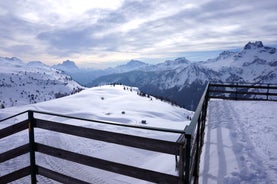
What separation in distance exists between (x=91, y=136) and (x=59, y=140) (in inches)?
759

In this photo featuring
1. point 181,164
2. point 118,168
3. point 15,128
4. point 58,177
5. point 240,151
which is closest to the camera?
point 181,164

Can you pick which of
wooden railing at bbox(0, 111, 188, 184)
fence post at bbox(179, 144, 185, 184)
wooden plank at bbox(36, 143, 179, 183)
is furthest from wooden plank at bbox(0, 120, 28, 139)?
fence post at bbox(179, 144, 185, 184)

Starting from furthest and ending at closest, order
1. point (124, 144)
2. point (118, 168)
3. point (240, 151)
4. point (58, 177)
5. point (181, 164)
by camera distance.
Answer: point (240, 151)
point (58, 177)
point (118, 168)
point (124, 144)
point (181, 164)

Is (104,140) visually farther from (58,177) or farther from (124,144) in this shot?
(58,177)

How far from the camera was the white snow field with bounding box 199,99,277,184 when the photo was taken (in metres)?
5.14

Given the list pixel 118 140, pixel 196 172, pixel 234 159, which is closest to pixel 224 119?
pixel 234 159

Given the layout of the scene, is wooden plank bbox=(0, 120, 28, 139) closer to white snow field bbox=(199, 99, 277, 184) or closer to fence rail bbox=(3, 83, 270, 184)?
fence rail bbox=(3, 83, 270, 184)

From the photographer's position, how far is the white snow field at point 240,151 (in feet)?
16.9

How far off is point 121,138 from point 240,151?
13.9ft

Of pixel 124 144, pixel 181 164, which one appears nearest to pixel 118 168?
pixel 124 144

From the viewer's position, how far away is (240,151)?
6516 mm

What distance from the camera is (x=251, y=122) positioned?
9734 mm

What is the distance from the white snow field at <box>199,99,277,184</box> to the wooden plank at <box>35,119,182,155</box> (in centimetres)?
244

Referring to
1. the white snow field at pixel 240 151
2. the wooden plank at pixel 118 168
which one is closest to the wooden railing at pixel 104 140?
the wooden plank at pixel 118 168
